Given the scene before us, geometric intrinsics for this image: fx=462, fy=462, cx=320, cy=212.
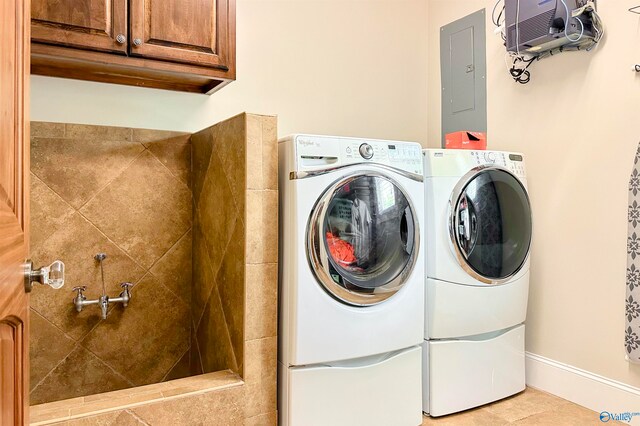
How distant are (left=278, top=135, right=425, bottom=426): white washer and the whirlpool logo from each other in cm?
87

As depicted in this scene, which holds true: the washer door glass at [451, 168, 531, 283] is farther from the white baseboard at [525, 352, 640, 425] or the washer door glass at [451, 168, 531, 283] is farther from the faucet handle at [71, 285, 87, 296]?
the faucet handle at [71, 285, 87, 296]

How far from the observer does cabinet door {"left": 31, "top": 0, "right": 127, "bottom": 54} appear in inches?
67.4

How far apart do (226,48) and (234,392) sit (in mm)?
1458

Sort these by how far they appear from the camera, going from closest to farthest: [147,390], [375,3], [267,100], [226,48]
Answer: [147,390]
[226,48]
[267,100]
[375,3]

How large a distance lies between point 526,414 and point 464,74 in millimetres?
2025

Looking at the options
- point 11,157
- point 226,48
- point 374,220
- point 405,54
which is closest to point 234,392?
point 374,220

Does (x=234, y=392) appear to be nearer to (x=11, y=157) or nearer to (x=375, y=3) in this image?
(x=11, y=157)

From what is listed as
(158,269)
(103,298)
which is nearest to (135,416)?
(103,298)

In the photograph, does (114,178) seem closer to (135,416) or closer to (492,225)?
(135,416)

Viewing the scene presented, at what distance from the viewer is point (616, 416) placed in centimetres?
216

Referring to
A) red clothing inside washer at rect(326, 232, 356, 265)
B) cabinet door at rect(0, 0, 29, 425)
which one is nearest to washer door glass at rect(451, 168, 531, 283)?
red clothing inside washer at rect(326, 232, 356, 265)

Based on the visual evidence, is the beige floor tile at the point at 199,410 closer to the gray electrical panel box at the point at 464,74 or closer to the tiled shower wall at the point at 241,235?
the tiled shower wall at the point at 241,235

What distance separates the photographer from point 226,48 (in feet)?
6.73

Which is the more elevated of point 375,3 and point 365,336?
point 375,3
